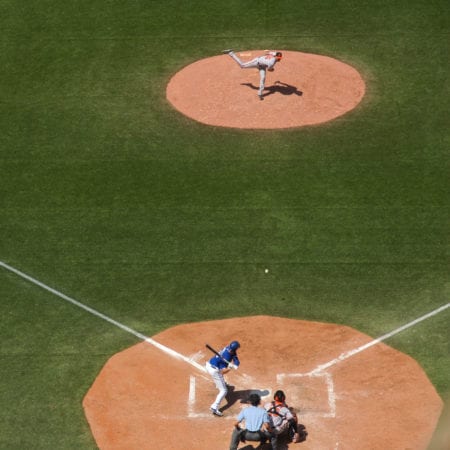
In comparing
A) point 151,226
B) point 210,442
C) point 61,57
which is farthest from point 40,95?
point 210,442

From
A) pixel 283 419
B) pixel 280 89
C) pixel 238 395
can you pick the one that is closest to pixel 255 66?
pixel 280 89

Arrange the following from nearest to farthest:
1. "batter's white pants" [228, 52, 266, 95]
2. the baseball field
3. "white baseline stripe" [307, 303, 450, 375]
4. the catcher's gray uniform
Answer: "white baseline stripe" [307, 303, 450, 375]
the baseball field
the catcher's gray uniform
"batter's white pants" [228, 52, 266, 95]

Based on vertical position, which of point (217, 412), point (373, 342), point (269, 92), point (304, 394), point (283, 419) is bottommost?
point (283, 419)

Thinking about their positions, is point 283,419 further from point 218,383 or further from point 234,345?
point 234,345

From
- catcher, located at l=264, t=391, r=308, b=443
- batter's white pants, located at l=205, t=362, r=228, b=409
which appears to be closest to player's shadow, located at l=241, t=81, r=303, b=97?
batter's white pants, located at l=205, t=362, r=228, b=409

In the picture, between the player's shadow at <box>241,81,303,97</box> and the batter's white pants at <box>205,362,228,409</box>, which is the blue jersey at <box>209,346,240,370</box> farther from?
the player's shadow at <box>241,81,303,97</box>

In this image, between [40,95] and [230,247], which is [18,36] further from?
[230,247]

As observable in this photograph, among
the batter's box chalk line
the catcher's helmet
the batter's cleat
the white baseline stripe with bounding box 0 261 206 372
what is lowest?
the batter's cleat
